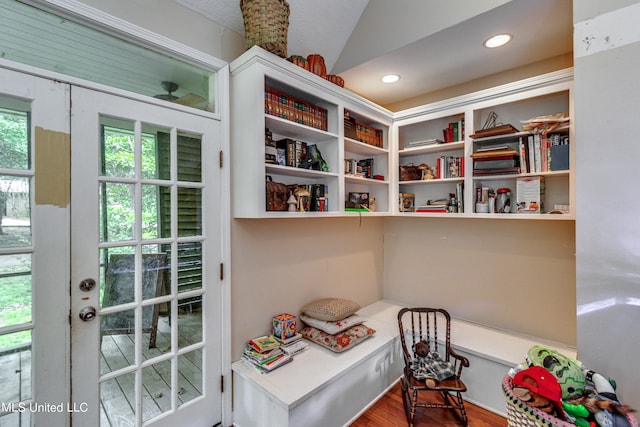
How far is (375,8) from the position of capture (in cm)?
224

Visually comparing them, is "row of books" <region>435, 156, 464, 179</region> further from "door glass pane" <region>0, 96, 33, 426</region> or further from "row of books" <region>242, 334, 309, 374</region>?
"door glass pane" <region>0, 96, 33, 426</region>

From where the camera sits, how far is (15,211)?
1245mm

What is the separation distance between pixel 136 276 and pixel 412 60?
2464mm

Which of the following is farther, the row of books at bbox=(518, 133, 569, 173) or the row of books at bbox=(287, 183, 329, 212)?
the row of books at bbox=(287, 183, 329, 212)

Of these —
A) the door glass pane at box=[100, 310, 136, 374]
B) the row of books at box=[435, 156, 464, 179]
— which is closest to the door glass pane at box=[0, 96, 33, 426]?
the door glass pane at box=[100, 310, 136, 374]

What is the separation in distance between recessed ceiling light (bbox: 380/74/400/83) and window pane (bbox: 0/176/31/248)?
2.57 metres

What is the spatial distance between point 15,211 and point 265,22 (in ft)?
5.38

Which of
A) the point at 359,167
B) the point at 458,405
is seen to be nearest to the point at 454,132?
the point at 359,167

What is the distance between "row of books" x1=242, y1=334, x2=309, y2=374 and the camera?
72.6 inches

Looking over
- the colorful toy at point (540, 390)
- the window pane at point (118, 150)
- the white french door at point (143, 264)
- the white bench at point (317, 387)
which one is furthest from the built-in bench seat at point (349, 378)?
the window pane at point (118, 150)

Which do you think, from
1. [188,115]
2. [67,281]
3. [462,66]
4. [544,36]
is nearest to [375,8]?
[462,66]

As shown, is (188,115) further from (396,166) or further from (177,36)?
(396,166)

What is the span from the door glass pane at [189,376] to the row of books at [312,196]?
1214 millimetres

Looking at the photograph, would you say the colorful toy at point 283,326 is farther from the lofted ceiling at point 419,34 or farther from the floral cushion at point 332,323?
the lofted ceiling at point 419,34
